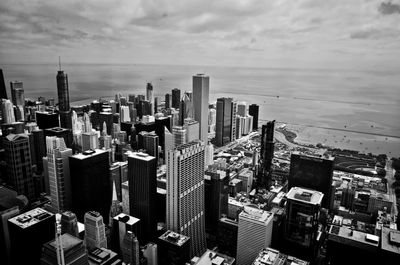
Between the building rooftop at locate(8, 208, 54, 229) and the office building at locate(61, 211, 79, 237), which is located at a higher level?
the building rooftop at locate(8, 208, 54, 229)

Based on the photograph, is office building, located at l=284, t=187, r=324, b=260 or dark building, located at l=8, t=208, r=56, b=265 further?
office building, located at l=284, t=187, r=324, b=260

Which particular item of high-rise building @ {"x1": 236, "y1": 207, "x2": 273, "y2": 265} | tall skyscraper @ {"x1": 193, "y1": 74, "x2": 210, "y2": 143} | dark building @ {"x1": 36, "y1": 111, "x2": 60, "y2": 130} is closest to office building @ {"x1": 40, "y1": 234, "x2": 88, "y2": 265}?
high-rise building @ {"x1": 236, "y1": 207, "x2": 273, "y2": 265}

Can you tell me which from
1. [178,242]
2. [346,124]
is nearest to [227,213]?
[178,242]

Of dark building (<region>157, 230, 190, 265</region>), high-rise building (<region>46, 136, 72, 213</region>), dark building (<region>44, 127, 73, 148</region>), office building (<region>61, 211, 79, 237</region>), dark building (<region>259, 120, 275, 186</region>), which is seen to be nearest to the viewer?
office building (<region>61, 211, 79, 237</region>)

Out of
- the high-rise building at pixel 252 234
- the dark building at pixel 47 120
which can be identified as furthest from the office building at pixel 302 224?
the dark building at pixel 47 120

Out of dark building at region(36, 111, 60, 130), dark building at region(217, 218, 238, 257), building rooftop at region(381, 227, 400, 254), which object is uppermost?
dark building at region(36, 111, 60, 130)

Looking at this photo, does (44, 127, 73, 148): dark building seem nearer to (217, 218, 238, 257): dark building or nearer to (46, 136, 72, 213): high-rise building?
(46, 136, 72, 213): high-rise building

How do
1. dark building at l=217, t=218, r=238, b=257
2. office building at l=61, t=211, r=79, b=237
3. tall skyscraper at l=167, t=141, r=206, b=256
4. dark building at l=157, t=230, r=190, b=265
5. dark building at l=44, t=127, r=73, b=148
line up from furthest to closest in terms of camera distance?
dark building at l=44, t=127, r=73, b=148 → dark building at l=217, t=218, r=238, b=257 → tall skyscraper at l=167, t=141, r=206, b=256 → dark building at l=157, t=230, r=190, b=265 → office building at l=61, t=211, r=79, b=237
